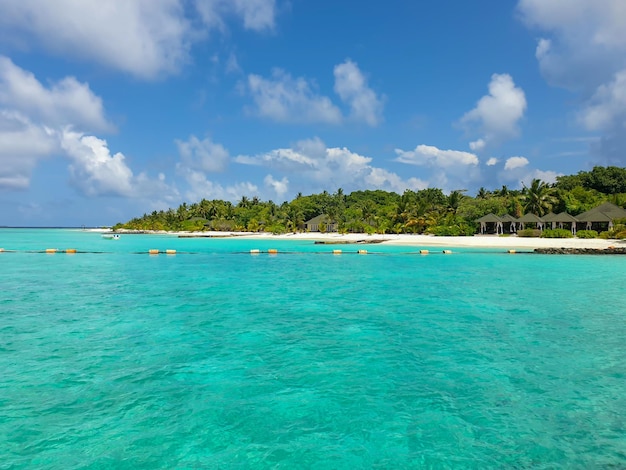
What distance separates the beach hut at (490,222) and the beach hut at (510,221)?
0.77 metres

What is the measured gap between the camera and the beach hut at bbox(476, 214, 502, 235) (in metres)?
60.5

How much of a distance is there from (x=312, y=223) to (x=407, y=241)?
40.8 m

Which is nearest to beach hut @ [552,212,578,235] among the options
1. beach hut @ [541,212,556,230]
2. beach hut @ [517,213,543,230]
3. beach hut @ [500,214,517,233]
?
beach hut @ [541,212,556,230]

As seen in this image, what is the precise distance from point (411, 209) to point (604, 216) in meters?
27.3

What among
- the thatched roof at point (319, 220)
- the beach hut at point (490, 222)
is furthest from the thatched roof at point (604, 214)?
the thatched roof at point (319, 220)

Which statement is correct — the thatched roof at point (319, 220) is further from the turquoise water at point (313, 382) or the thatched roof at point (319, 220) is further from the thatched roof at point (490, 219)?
the turquoise water at point (313, 382)

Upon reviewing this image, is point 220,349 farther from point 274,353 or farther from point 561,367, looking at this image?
point 561,367

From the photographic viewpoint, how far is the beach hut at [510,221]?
195 feet

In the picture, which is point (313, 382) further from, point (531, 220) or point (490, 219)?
point (490, 219)

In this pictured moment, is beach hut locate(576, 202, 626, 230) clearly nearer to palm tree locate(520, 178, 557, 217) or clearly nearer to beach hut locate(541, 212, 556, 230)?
beach hut locate(541, 212, 556, 230)

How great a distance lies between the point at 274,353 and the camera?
963cm

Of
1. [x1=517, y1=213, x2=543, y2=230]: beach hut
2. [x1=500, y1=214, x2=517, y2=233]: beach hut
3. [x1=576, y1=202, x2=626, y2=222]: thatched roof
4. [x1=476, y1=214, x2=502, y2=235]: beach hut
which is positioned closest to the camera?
[x1=576, y1=202, x2=626, y2=222]: thatched roof

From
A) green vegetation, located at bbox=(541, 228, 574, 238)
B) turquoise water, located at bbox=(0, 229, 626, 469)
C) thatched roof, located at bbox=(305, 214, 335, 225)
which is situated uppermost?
thatched roof, located at bbox=(305, 214, 335, 225)

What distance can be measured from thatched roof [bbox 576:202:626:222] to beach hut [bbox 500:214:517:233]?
901 centimetres
